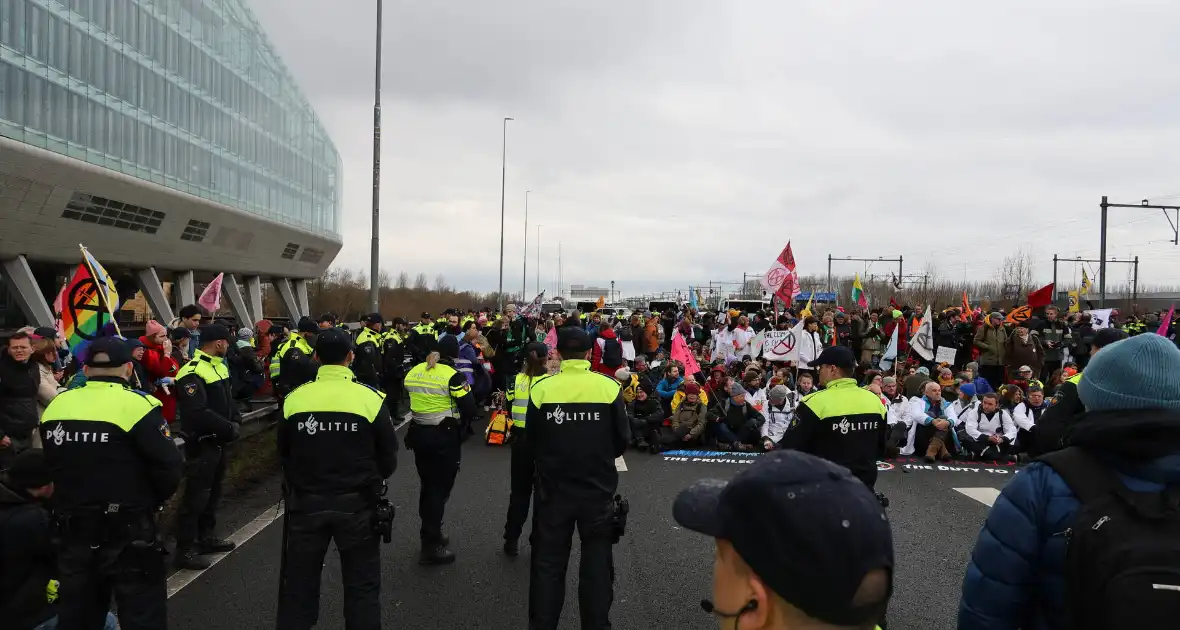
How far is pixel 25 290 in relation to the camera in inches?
1209

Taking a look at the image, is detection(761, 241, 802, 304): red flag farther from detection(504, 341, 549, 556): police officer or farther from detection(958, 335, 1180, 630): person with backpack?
detection(958, 335, 1180, 630): person with backpack

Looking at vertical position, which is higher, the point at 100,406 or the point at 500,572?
the point at 100,406

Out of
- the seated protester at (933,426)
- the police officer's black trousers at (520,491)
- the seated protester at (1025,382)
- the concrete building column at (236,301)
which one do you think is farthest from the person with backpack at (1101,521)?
the concrete building column at (236,301)

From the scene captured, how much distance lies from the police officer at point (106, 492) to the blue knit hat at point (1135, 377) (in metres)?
4.31

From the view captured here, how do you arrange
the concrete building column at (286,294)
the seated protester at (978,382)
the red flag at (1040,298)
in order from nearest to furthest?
the seated protester at (978,382), the red flag at (1040,298), the concrete building column at (286,294)

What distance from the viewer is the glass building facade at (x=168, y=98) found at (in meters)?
29.6

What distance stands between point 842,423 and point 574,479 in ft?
5.80

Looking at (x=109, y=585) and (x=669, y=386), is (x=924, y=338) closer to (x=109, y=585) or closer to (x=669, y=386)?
(x=669, y=386)

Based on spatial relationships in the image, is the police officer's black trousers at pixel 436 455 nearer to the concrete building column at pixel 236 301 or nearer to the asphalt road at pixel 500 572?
the asphalt road at pixel 500 572

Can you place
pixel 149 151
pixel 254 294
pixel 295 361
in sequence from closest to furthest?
pixel 295 361 < pixel 149 151 < pixel 254 294

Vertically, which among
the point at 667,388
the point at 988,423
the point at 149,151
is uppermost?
the point at 149,151

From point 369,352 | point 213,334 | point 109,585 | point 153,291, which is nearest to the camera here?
point 109,585

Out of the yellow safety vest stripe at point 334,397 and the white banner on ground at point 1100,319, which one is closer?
the yellow safety vest stripe at point 334,397

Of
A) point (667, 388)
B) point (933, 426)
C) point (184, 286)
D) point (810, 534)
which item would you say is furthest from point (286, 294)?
point (810, 534)
